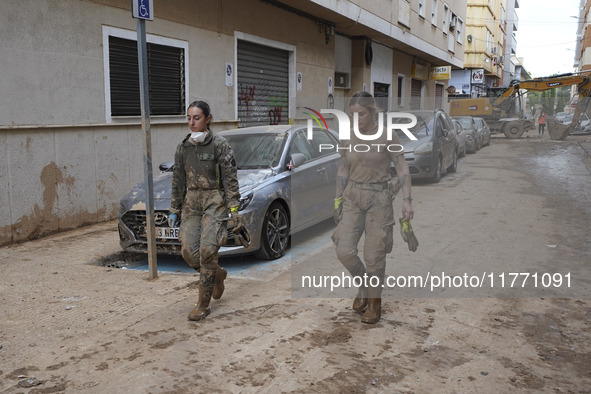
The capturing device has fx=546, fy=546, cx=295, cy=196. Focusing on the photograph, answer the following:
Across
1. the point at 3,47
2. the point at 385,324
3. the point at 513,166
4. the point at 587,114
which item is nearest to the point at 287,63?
the point at 513,166

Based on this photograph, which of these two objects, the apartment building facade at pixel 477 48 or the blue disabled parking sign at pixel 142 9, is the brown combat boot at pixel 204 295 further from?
the apartment building facade at pixel 477 48

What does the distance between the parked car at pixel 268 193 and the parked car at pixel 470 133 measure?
14.5m

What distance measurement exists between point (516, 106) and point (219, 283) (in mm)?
31312

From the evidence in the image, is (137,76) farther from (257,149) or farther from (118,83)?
(257,149)

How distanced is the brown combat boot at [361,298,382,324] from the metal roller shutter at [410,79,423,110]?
22.7 m

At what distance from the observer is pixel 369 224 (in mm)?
4348

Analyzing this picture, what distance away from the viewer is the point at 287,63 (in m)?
14.6

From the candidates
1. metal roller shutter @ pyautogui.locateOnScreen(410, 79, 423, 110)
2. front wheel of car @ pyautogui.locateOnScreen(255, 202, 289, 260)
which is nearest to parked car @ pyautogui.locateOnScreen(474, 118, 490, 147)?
metal roller shutter @ pyautogui.locateOnScreen(410, 79, 423, 110)

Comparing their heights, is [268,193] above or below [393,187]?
below

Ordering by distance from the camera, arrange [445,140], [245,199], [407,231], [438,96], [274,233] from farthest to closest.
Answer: [438,96] < [445,140] < [274,233] < [245,199] < [407,231]

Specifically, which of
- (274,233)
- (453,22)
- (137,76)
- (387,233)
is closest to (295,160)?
(274,233)

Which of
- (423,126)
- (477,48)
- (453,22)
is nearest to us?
(423,126)

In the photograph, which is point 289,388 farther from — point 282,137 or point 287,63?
point 287,63

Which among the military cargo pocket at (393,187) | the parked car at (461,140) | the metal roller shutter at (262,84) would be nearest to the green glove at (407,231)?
the military cargo pocket at (393,187)
